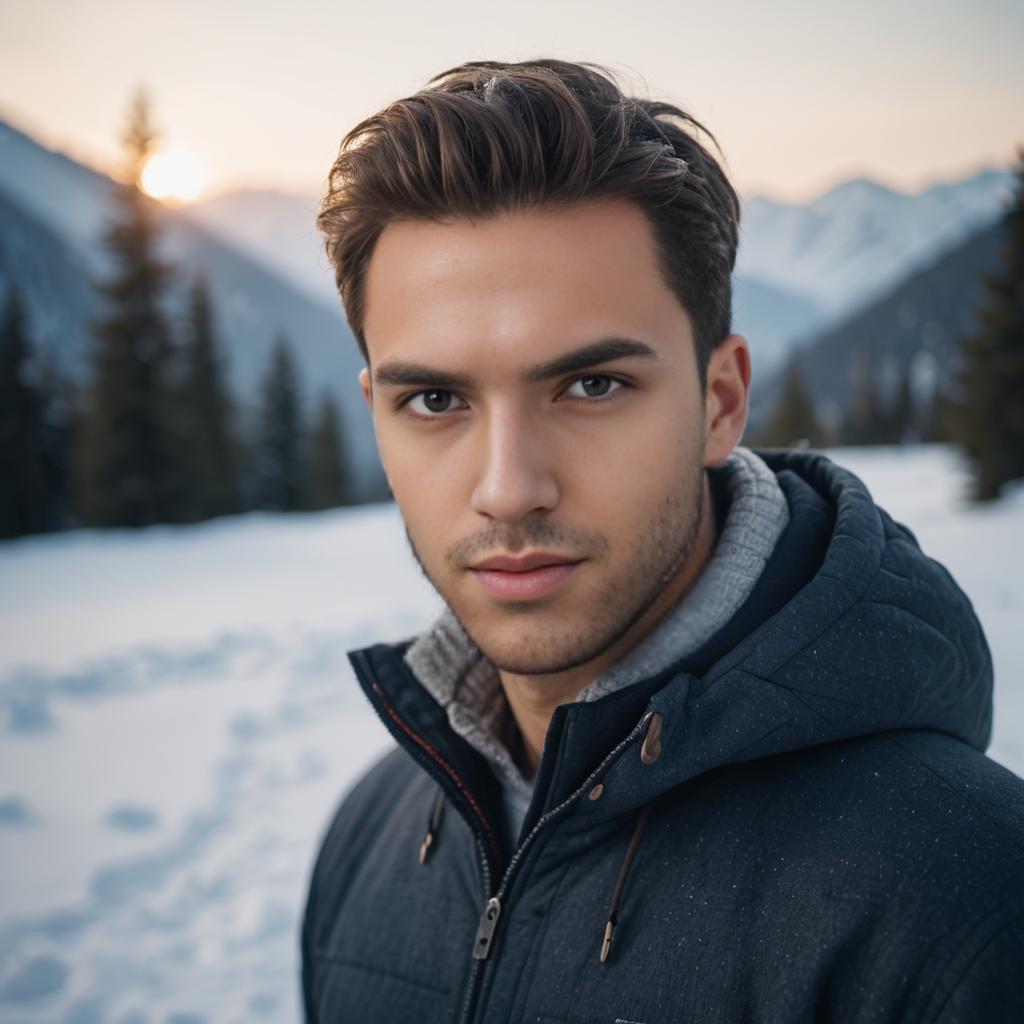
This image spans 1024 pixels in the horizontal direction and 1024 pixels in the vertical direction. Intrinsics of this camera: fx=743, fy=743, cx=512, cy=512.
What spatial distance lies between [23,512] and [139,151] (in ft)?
51.3

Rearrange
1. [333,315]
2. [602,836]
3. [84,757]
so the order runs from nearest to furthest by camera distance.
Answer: [602,836], [84,757], [333,315]

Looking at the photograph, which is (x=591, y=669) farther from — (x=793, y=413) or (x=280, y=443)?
(x=793, y=413)

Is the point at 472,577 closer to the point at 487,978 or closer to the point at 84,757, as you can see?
the point at 487,978

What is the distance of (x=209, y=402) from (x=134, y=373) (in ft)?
27.9

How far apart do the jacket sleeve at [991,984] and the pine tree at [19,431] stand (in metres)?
32.3

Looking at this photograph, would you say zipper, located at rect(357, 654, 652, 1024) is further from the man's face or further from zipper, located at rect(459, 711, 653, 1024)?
the man's face

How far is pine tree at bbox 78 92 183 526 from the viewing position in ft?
71.5

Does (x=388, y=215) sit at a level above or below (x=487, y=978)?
above

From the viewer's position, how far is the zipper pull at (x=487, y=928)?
5.31 ft

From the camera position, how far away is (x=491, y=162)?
1.74 metres

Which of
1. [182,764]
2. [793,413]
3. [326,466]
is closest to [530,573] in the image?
[182,764]

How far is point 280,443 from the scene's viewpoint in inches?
1369

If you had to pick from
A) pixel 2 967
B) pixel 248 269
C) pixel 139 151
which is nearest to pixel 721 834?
pixel 2 967

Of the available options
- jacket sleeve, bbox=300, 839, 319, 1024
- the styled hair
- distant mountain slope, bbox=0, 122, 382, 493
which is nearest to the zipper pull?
jacket sleeve, bbox=300, 839, 319, 1024
